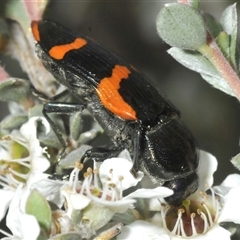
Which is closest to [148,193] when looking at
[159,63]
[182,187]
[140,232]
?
[140,232]

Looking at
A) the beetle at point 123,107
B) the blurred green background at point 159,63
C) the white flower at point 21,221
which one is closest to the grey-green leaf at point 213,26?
the beetle at point 123,107

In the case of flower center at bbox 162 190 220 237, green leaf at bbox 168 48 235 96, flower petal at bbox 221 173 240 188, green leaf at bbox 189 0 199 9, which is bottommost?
flower center at bbox 162 190 220 237

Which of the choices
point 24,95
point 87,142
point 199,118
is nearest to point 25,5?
point 24,95

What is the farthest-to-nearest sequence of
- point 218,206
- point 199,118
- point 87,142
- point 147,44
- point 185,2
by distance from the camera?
point 147,44 < point 199,118 < point 87,142 < point 218,206 < point 185,2

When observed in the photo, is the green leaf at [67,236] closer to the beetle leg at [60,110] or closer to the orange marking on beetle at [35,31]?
the beetle leg at [60,110]

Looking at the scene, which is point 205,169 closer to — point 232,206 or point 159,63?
point 232,206

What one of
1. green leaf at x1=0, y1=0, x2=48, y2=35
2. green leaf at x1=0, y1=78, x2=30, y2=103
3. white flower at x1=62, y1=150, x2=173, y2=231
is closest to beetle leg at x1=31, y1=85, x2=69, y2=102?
green leaf at x1=0, y1=78, x2=30, y2=103

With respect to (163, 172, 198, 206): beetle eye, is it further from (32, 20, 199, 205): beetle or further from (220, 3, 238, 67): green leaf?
(220, 3, 238, 67): green leaf

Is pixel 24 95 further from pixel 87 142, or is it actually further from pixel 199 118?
pixel 199 118
